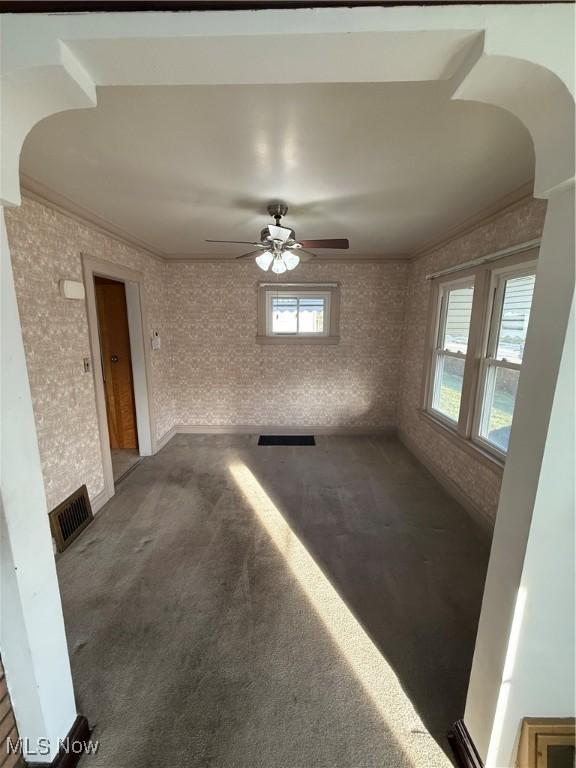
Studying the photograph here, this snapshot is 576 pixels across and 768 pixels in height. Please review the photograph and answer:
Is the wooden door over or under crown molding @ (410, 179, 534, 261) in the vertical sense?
under

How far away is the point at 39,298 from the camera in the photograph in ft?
6.40

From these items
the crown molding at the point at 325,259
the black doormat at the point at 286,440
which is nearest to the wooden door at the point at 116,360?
the crown molding at the point at 325,259

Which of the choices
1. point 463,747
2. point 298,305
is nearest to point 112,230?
point 298,305

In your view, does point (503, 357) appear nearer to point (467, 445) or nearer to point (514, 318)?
point (514, 318)

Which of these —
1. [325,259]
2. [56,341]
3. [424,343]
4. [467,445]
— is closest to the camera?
[56,341]

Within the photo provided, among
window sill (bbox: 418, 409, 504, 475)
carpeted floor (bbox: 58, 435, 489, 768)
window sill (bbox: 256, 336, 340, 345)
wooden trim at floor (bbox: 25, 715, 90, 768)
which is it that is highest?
window sill (bbox: 256, 336, 340, 345)

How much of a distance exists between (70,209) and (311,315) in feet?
9.05

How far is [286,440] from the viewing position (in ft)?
13.6

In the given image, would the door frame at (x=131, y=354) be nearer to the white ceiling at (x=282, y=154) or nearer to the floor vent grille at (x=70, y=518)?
the floor vent grille at (x=70, y=518)

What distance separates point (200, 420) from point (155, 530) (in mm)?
2135

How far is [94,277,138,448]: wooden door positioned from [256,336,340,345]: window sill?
1685 mm

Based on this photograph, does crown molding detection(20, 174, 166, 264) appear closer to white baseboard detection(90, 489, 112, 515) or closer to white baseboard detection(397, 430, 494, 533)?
white baseboard detection(90, 489, 112, 515)

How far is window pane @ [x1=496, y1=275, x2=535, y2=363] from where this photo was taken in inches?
82.7

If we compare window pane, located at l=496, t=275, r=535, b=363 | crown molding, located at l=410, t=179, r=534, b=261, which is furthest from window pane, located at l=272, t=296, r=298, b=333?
window pane, located at l=496, t=275, r=535, b=363
